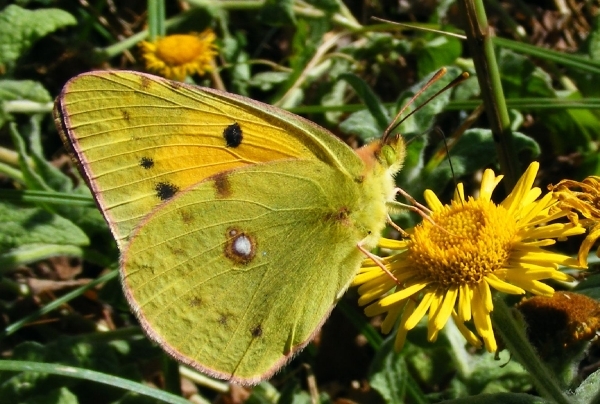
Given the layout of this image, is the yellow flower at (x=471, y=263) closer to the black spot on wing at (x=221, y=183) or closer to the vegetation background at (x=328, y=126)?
the vegetation background at (x=328, y=126)

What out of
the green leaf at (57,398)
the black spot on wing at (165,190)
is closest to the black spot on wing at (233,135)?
the black spot on wing at (165,190)

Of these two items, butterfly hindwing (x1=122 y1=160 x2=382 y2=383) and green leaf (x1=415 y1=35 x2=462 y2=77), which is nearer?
butterfly hindwing (x1=122 y1=160 x2=382 y2=383)

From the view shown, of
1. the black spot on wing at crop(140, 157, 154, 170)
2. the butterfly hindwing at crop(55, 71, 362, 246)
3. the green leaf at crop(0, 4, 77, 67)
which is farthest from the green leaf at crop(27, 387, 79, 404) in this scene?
the green leaf at crop(0, 4, 77, 67)

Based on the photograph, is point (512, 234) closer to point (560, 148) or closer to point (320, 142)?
point (320, 142)

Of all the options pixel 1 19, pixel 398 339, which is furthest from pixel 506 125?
pixel 1 19

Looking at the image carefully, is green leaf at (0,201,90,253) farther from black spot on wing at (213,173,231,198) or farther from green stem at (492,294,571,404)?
green stem at (492,294,571,404)

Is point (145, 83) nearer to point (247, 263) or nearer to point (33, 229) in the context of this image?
point (247, 263)
